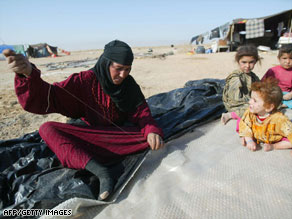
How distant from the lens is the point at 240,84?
2.31 meters

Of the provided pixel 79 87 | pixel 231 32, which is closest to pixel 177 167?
pixel 79 87

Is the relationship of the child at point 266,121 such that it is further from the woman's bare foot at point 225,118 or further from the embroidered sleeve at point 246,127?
the woman's bare foot at point 225,118

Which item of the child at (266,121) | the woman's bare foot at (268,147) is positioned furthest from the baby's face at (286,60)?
the woman's bare foot at (268,147)

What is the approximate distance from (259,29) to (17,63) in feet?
46.5

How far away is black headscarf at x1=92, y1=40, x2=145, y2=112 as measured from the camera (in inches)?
66.7

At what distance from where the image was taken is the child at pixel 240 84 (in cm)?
227

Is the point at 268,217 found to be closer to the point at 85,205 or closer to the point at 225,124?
the point at 85,205

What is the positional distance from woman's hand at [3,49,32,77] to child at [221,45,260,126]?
187 centimetres

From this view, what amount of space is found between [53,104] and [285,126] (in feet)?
6.01

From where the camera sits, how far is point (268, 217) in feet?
3.68

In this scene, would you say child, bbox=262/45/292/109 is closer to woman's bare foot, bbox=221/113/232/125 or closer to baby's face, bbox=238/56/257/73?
baby's face, bbox=238/56/257/73

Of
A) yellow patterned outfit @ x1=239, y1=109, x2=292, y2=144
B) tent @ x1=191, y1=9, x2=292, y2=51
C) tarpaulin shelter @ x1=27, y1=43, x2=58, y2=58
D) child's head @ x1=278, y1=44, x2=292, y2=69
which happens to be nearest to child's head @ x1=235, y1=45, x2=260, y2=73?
child's head @ x1=278, y1=44, x2=292, y2=69

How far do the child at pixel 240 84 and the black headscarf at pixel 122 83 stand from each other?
39.8 inches

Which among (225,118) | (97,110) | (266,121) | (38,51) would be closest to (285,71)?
(225,118)
